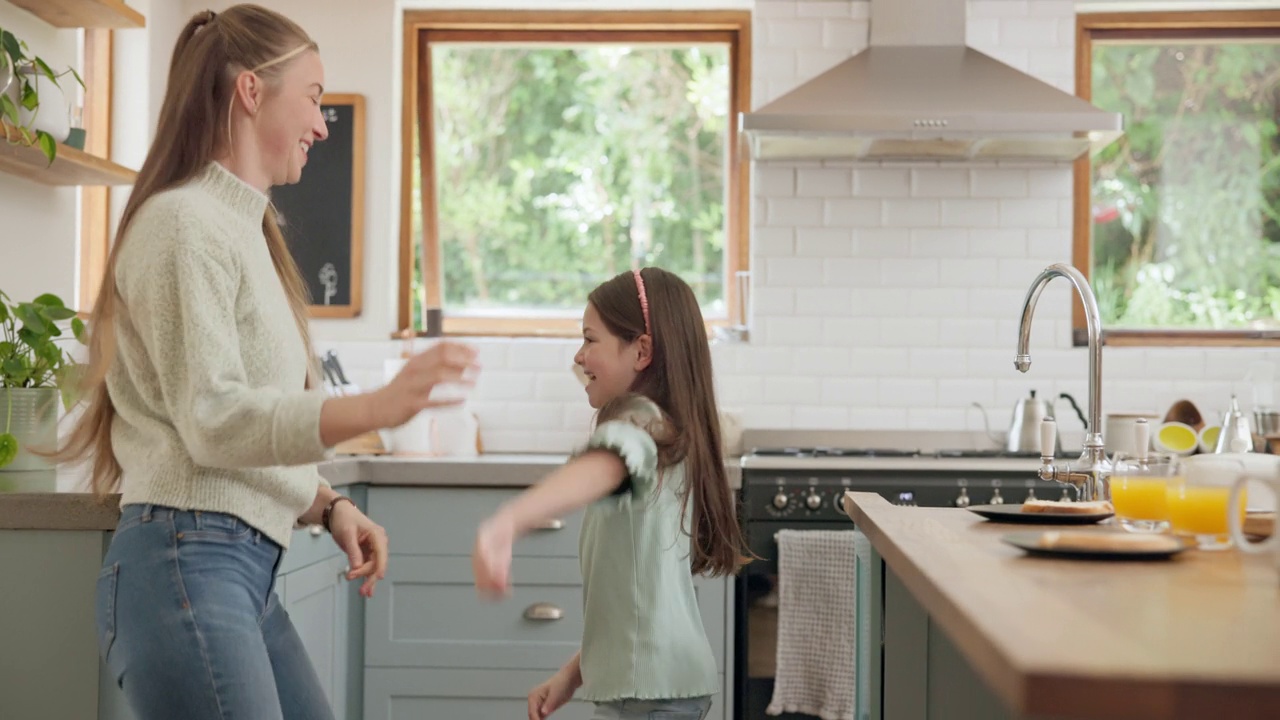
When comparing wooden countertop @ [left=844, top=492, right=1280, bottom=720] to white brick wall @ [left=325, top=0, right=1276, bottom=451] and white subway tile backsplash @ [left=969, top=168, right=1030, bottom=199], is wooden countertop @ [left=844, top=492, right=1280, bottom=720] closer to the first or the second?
white brick wall @ [left=325, top=0, right=1276, bottom=451]

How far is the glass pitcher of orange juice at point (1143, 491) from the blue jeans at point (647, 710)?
61cm

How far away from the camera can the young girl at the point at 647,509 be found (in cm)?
173

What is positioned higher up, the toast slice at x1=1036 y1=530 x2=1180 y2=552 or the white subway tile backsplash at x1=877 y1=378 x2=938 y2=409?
the white subway tile backsplash at x1=877 y1=378 x2=938 y2=409

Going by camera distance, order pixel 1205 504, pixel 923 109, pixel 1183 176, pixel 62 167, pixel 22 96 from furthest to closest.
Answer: pixel 1183 176
pixel 923 109
pixel 62 167
pixel 22 96
pixel 1205 504

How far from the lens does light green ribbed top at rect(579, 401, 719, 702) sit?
1743 mm

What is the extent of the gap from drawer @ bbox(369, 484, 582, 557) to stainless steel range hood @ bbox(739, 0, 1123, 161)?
1.21 m

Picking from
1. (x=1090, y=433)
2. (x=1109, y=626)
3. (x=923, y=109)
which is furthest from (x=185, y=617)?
(x=923, y=109)

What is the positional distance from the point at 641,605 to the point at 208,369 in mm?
662

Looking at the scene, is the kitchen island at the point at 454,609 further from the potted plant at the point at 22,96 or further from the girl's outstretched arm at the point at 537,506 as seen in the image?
the girl's outstretched arm at the point at 537,506

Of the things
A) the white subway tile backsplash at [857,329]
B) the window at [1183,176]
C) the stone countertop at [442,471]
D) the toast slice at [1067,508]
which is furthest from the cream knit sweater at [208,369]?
the window at [1183,176]

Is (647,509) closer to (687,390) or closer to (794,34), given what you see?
(687,390)

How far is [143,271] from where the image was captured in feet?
4.83

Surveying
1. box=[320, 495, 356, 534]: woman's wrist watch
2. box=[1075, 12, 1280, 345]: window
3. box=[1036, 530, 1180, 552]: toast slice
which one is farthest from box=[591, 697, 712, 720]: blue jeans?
box=[1075, 12, 1280, 345]: window

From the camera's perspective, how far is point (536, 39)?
4.35 meters
